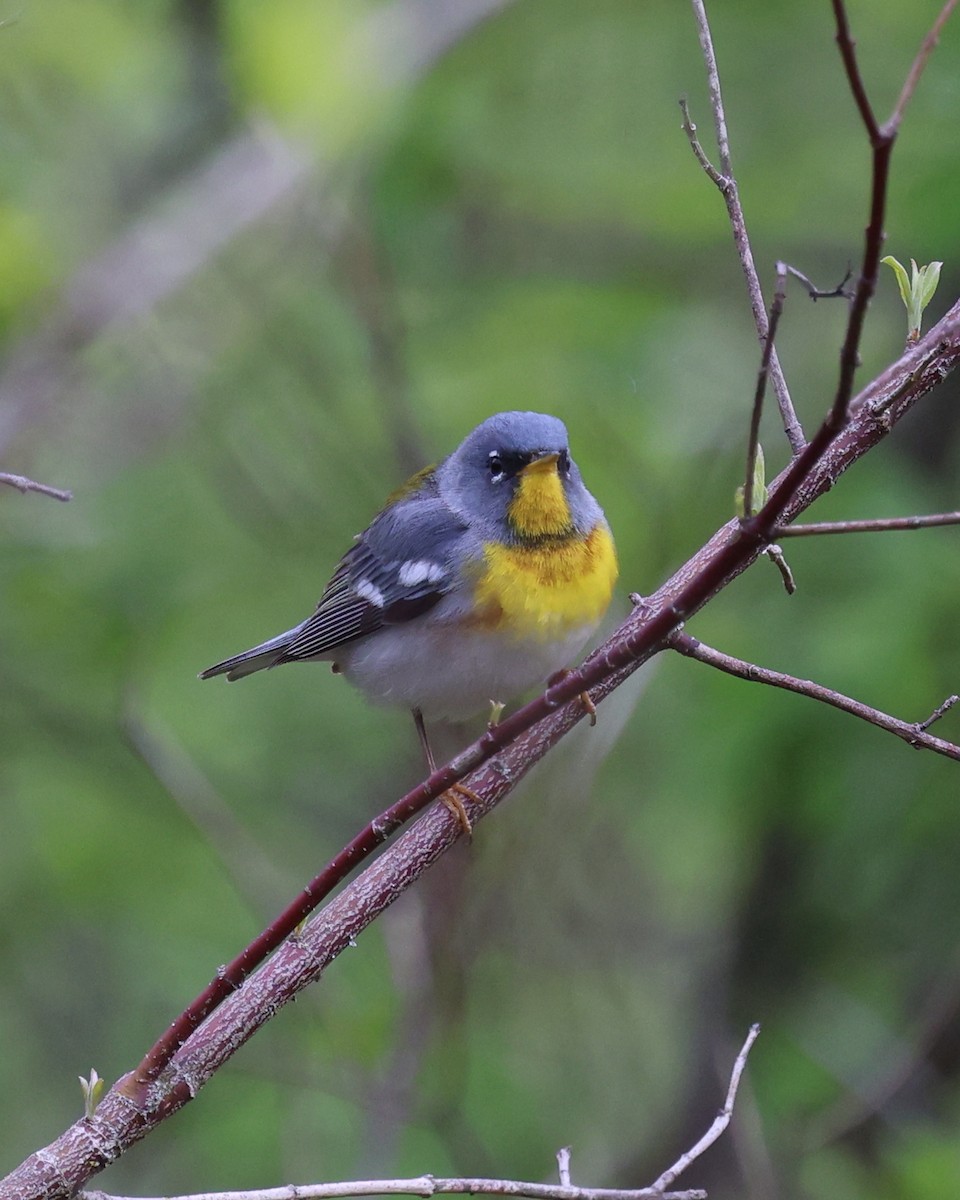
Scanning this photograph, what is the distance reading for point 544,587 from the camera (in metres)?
3.83

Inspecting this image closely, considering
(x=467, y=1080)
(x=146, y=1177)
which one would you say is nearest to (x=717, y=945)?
(x=467, y=1080)

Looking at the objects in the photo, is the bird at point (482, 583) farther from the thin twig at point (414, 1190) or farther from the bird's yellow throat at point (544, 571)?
the thin twig at point (414, 1190)

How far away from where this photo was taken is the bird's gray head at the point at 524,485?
3934 mm

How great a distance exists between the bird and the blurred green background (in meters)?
0.49

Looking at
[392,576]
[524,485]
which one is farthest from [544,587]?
[392,576]

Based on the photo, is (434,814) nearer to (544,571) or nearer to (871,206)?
(544,571)

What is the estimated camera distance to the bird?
3.86m

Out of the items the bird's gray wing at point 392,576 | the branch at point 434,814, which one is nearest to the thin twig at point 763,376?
the branch at point 434,814

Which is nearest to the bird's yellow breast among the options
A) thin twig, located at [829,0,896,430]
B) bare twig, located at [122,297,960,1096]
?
bare twig, located at [122,297,960,1096]

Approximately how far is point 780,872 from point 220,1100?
2.67 meters

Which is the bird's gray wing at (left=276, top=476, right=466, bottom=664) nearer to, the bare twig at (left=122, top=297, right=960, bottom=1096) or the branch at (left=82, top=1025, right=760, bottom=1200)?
the bare twig at (left=122, top=297, right=960, bottom=1096)

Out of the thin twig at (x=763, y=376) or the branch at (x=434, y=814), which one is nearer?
the thin twig at (x=763, y=376)

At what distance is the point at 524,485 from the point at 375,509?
1.59m

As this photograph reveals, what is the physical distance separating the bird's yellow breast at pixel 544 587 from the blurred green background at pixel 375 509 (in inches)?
22.0
